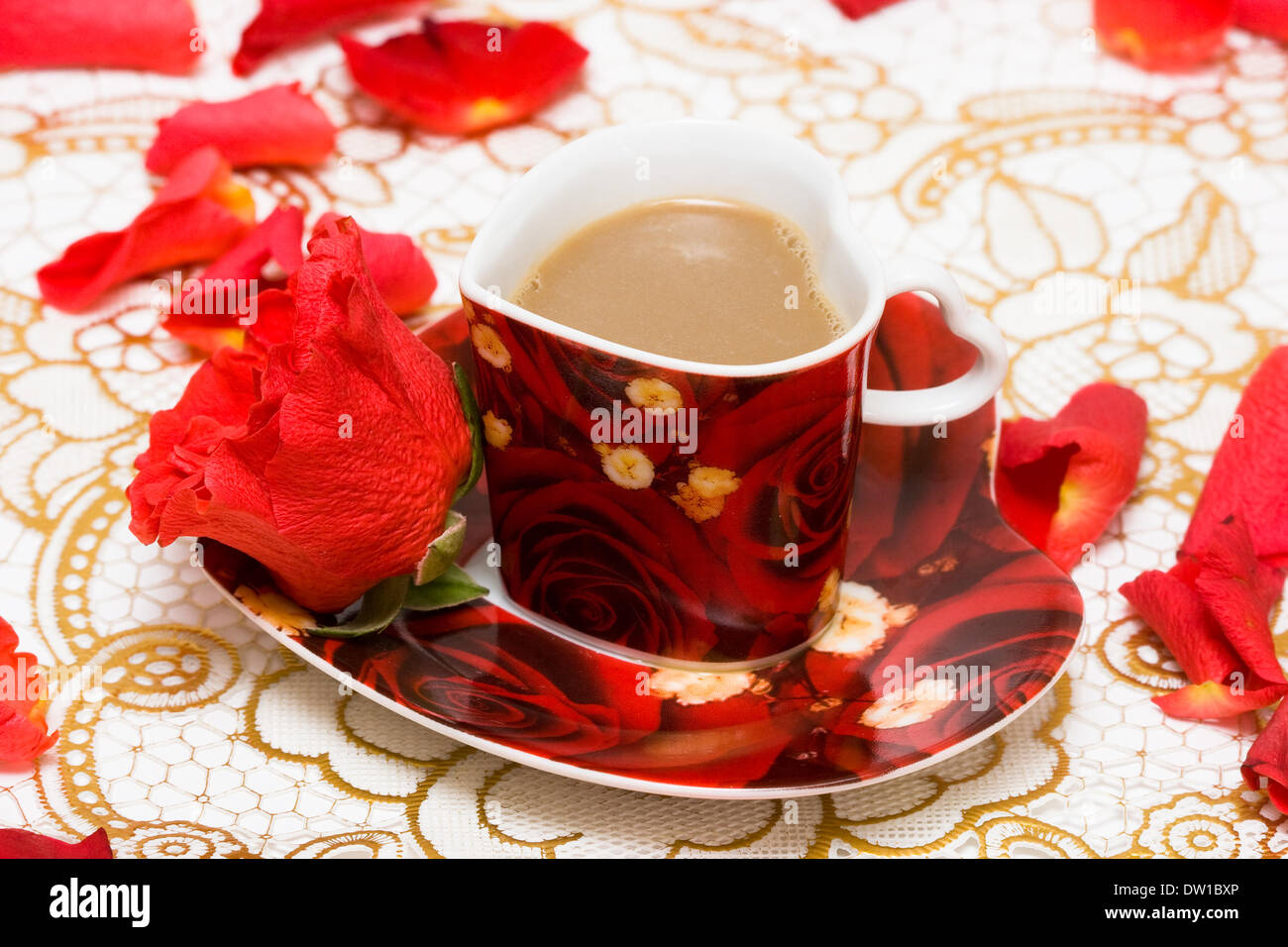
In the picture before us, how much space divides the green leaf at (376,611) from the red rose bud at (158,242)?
0.35 m

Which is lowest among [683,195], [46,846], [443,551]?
[46,846]

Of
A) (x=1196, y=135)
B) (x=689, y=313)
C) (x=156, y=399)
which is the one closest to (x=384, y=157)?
(x=156, y=399)

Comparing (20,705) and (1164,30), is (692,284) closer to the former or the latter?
(20,705)

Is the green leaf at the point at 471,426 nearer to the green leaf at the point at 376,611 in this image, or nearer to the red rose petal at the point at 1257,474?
the green leaf at the point at 376,611

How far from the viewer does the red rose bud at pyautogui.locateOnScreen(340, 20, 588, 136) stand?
100cm

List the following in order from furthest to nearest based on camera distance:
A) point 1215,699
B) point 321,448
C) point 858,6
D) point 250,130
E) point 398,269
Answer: point 858,6
point 250,130
point 398,269
point 1215,699
point 321,448

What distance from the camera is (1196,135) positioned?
1018 millimetres

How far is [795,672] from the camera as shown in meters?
0.68

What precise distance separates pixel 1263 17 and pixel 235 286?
2.60 ft

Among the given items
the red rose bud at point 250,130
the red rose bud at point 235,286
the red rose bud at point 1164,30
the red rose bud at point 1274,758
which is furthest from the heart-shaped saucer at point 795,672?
the red rose bud at point 1164,30

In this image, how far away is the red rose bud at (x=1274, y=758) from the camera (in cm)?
64

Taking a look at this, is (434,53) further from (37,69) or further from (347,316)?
(347,316)

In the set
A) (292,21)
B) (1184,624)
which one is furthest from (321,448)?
(292,21)

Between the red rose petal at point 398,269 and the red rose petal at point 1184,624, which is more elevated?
the red rose petal at point 398,269
